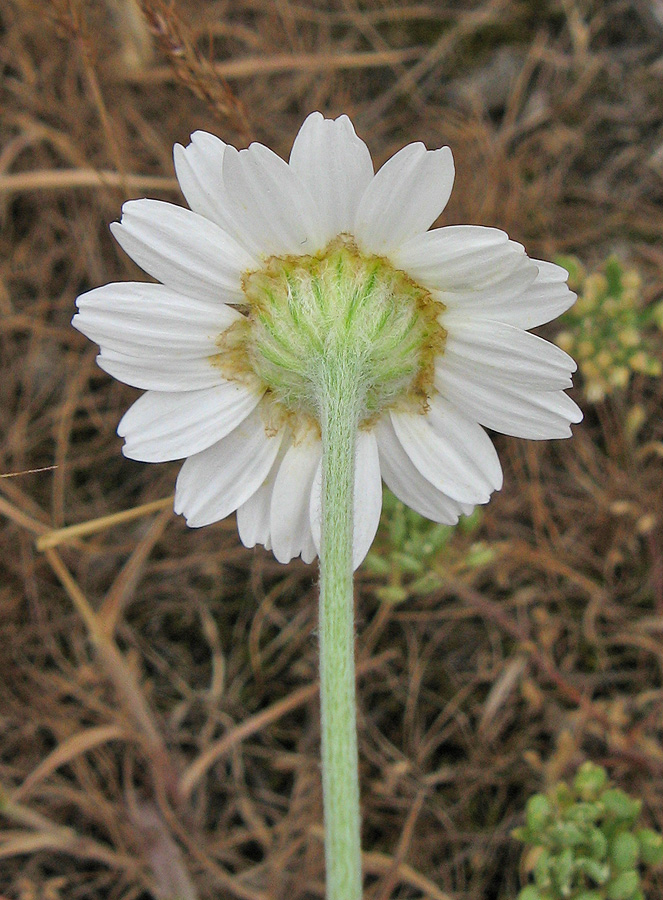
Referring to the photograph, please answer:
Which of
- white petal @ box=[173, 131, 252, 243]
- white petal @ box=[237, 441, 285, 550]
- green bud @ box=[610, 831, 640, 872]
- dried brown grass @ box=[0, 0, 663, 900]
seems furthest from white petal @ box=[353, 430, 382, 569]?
green bud @ box=[610, 831, 640, 872]

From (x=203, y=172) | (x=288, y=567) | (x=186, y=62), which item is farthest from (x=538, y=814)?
(x=186, y=62)

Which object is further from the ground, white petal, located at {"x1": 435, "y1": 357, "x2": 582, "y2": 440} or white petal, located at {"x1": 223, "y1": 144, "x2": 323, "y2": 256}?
white petal, located at {"x1": 223, "y1": 144, "x2": 323, "y2": 256}

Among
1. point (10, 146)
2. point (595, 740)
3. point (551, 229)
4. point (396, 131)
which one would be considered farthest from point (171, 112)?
point (595, 740)

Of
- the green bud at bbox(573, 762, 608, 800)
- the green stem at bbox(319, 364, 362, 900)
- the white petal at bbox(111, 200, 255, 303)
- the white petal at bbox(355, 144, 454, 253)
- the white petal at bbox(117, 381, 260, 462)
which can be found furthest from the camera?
the green bud at bbox(573, 762, 608, 800)

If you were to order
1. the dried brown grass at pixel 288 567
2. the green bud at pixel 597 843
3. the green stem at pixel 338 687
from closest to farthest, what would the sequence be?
the green stem at pixel 338 687 < the green bud at pixel 597 843 < the dried brown grass at pixel 288 567

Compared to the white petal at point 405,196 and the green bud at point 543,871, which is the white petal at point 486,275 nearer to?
the white petal at point 405,196

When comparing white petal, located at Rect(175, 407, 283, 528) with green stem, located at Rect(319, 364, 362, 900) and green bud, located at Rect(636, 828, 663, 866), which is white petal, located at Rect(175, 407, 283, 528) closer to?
green stem, located at Rect(319, 364, 362, 900)

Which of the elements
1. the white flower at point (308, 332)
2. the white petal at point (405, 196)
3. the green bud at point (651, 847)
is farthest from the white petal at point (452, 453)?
the green bud at point (651, 847)
